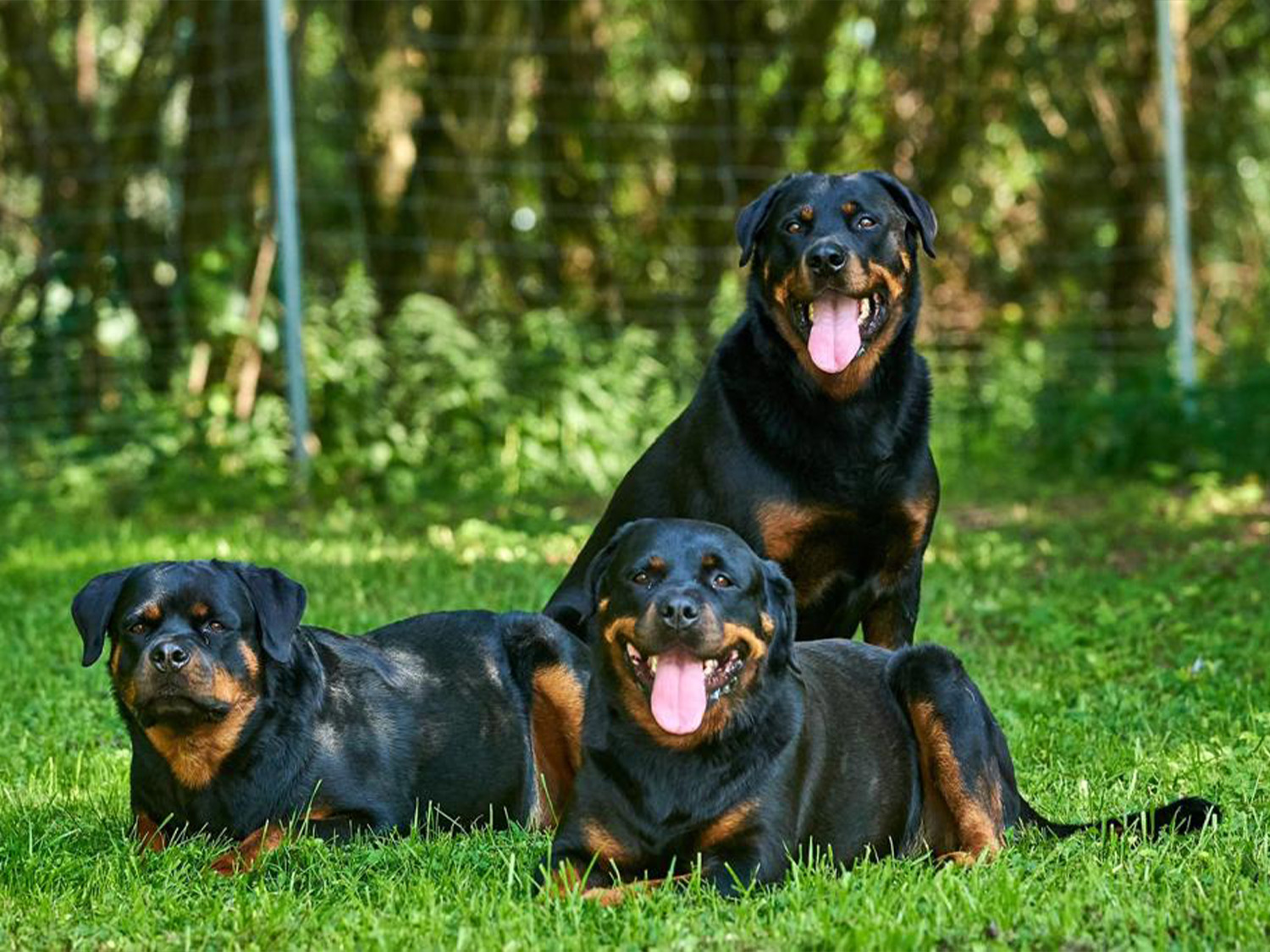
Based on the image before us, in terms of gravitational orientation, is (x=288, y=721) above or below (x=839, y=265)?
below

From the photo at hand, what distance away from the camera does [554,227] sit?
14.9 m

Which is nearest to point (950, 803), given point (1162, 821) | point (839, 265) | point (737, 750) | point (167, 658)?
point (1162, 821)

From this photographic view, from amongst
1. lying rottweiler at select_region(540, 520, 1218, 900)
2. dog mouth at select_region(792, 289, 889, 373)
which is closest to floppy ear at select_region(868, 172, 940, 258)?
dog mouth at select_region(792, 289, 889, 373)

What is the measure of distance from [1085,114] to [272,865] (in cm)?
1188

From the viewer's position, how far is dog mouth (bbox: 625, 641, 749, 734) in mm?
A: 4535

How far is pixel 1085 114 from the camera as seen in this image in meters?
15.2

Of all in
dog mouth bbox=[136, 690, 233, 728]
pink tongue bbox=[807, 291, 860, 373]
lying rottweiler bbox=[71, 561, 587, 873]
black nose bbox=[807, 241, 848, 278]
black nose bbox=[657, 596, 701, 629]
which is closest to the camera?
black nose bbox=[657, 596, 701, 629]

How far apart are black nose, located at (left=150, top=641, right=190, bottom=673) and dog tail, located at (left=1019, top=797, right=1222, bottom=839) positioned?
221cm

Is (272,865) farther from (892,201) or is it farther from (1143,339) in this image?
(1143,339)

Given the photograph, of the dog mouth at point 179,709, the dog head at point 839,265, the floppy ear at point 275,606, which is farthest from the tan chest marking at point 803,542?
the dog mouth at point 179,709

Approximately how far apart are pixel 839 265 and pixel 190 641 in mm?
2113

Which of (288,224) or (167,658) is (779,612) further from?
(288,224)

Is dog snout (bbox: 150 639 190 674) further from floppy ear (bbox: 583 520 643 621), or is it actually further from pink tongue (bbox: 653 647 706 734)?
pink tongue (bbox: 653 647 706 734)

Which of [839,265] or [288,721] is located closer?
[288,721]
